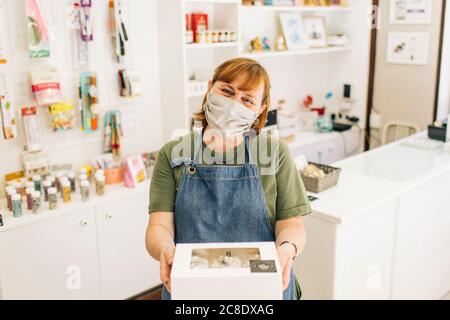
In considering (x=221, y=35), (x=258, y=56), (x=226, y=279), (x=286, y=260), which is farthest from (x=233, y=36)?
(x=226, y=279)

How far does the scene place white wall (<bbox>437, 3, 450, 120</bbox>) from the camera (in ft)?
13.0

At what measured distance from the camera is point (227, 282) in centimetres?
112

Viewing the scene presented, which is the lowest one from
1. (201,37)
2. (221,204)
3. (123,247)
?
(123,247)

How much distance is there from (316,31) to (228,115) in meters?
3.28

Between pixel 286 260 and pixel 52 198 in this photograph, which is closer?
pixel 286 260

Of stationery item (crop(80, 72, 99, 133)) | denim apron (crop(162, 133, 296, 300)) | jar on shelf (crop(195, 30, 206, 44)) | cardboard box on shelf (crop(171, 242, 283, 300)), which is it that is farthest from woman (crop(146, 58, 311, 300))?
jar on shelf (crop(195, 30, 206, 44))

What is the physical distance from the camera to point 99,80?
320 cm

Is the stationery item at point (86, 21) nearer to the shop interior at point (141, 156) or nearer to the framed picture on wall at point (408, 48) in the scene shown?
the shop interior at point (141, 156)

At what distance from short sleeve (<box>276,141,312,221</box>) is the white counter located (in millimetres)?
819

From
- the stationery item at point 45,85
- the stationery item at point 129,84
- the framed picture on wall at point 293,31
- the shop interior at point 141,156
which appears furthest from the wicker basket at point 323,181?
the framed picture on wall at point 293,31

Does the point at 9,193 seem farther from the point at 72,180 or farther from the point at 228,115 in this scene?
the point at 228,115

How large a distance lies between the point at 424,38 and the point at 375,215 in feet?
7.21

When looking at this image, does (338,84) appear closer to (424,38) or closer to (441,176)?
(424,38)

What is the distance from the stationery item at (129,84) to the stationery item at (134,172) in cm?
40
